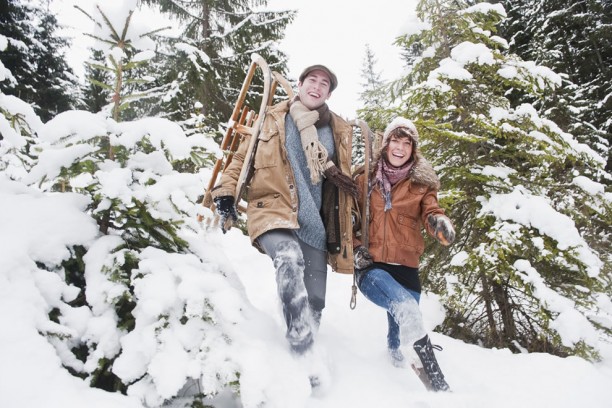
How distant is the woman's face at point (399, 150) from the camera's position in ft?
10.6

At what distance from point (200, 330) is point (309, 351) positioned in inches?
39.0

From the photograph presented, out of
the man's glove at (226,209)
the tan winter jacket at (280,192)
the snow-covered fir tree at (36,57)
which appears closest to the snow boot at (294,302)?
the tan winter jacket at (280,192)

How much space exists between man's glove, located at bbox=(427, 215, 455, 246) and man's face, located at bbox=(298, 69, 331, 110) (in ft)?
4.63

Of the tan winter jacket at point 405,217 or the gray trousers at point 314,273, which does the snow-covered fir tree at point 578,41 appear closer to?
the tan winter jacket at point 405,217

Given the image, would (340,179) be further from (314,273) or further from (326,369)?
(326,369)

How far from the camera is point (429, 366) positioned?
8.51 feet

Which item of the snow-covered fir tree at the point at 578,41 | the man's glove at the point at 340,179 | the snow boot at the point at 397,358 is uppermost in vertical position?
the snow-covered fir tree at the point at 578,41

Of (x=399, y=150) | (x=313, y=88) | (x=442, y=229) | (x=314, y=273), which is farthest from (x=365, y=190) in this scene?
(x=313, y=88)

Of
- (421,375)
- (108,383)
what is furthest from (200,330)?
(421,375)

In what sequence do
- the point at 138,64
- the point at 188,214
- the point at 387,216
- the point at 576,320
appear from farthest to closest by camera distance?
the point at 576,320, the point at 387,216, the point at 138,64, the point at 188,214

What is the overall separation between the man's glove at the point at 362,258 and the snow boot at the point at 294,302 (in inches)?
25.7

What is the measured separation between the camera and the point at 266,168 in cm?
297

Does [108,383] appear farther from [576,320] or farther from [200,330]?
[576,320]

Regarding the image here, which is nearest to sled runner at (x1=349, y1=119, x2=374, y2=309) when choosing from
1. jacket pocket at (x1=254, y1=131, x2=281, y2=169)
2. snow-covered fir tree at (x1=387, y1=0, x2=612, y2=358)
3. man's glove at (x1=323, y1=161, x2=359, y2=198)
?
man's glove at (x1=323, y1=161, x2=359, y2=198)
